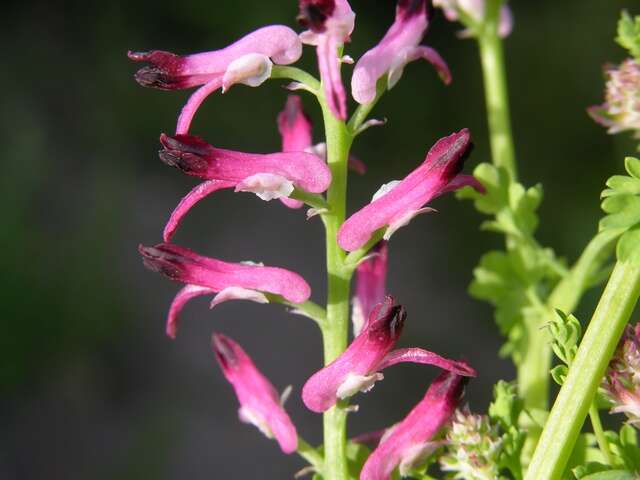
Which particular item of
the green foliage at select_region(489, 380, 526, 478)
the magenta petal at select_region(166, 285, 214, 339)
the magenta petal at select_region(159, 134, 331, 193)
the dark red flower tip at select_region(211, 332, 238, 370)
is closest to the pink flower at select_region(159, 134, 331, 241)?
the magenta petal at select_region(159, 134, 331, 193)

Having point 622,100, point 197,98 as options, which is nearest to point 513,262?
point 622,100

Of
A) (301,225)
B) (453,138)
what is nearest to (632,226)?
(453,138)

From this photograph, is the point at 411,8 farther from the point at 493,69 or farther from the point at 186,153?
the point at 493,69

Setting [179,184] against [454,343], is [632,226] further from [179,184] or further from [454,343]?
[179,184]

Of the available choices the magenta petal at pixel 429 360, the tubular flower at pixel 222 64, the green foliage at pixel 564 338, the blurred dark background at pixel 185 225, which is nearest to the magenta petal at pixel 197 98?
the tubular flower at pixel 222 64

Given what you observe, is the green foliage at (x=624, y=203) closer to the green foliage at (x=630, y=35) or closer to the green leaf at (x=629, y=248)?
the green leaf at (x=629, y=248)

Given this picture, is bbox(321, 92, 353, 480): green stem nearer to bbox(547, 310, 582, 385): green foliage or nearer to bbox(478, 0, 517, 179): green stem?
bbox(547, 310, 582, 385): green foliage

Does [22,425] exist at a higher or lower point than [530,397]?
lower
